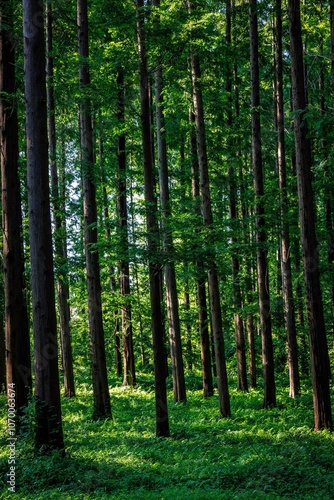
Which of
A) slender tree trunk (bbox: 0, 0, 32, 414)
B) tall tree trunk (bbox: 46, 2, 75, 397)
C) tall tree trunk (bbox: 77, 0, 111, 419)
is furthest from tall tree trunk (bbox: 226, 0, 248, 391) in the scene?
slender tree trunk (bbox: 0, 0, 32, 414)

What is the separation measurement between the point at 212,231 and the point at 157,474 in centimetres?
522

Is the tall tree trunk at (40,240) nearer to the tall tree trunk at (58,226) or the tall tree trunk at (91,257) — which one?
the tall tree trunk at (91,257)

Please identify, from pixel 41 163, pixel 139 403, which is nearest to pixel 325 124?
pixel 41 163

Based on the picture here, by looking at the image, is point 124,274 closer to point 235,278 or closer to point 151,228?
point 235,278

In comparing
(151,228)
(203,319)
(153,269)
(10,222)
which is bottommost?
(203,319)

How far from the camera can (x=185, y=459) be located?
8609 mm

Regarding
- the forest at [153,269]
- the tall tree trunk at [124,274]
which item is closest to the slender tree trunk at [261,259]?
the forest at [153,269]

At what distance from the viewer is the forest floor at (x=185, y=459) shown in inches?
258

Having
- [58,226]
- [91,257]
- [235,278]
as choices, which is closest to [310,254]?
[91,257]

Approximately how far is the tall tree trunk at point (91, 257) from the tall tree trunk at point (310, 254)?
5082 millimetres

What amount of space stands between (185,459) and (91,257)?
18.3 feet

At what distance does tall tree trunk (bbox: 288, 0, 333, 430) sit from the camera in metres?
10.6

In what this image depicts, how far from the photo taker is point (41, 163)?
25.7 feet

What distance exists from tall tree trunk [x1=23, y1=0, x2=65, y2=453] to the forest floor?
1.73 ft
